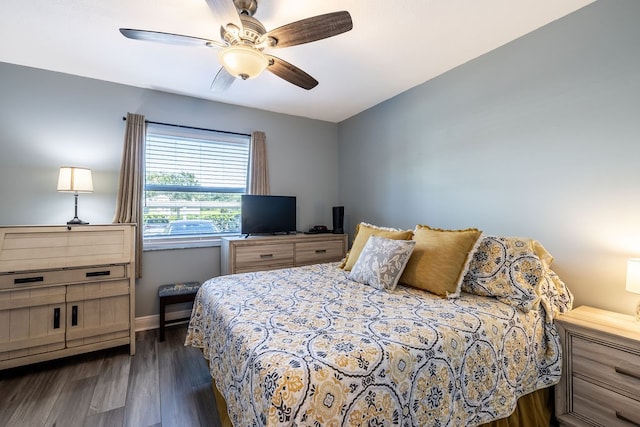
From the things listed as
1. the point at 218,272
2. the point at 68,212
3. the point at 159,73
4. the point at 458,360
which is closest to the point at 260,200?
the point at 218,272

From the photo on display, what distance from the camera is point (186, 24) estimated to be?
199 cm

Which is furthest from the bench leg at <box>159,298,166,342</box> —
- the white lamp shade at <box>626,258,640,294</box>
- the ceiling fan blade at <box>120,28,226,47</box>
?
the white lamp shade at <box>626,258,640,294</box>

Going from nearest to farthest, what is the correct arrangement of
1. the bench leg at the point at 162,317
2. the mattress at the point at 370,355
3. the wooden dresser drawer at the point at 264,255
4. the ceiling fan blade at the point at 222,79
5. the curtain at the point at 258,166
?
the mattress at the point at 370,355
the ceiling fan blade at the point at 222,79
the bench leg at the point at 162,317
the wooden dresser drawer at the point at 264,255
the curtain at the point at 258,166

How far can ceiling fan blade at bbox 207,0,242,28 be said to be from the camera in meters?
1.40

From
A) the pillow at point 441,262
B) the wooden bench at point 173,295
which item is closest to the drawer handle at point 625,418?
the pillow at point 441,262

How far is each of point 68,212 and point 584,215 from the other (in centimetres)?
438

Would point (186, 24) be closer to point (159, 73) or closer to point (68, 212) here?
point (159, 73)

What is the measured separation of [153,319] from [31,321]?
1055 mm

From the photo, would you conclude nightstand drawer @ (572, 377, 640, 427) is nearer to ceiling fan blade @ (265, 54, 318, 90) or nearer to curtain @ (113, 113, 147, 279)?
ceiling fan blade @ (265, 54, 318, 90)

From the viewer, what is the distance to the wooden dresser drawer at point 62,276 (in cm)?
205

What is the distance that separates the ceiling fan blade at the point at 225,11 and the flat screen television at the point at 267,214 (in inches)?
80.7

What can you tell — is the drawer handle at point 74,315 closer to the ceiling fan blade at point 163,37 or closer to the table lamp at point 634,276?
the ceiling fan blade at point 163,37

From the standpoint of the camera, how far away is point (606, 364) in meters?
1.44

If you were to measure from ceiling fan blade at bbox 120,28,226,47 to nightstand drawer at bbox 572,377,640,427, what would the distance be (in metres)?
2.94
